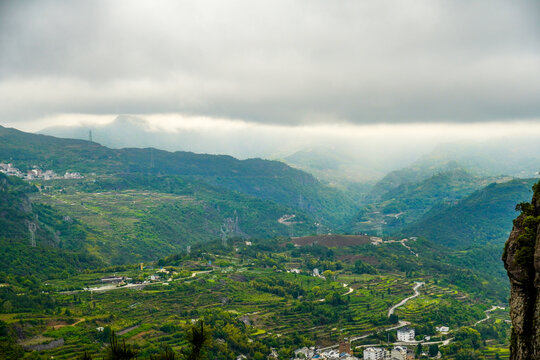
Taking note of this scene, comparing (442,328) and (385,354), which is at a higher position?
(385,354)

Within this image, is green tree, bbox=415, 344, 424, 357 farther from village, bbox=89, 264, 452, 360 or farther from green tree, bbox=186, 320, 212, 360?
green tree, bbox=186, 320, 212, 360

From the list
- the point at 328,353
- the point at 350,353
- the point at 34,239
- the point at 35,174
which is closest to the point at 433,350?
the point at 350,353

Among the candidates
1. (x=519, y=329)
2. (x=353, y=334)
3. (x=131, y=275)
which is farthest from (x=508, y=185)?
(x=519, y=329)

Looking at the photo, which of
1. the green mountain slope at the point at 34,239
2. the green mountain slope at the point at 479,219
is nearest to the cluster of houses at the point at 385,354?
the green mountain slope at the point at 34,239

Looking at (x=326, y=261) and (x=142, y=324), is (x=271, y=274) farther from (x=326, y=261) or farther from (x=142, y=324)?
(x=142, y=324)

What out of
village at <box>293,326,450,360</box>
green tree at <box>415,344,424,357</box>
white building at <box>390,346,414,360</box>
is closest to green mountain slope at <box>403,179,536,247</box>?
village at <box>293,326,450,360</box>

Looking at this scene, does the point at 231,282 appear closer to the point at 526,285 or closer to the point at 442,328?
the point at 442,328
